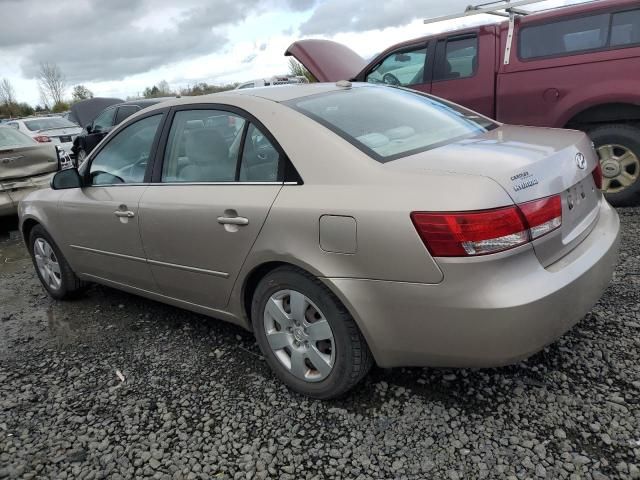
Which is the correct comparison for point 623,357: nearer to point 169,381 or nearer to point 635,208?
point 169,381

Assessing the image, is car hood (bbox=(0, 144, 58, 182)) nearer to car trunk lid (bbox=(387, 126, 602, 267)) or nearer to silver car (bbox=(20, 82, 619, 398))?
silver car (bbox=(20, 82, 619, 398))

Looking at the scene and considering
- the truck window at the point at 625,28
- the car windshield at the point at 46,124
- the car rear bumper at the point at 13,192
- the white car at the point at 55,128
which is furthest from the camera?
the car windshield at the point at 46,124

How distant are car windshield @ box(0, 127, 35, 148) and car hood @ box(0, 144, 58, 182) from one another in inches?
6.5

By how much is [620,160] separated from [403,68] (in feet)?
8.51

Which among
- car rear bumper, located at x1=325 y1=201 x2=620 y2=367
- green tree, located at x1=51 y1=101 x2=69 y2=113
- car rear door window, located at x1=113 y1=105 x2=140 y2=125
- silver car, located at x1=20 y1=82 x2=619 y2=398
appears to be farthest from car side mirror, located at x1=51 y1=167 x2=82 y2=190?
green tree, located at x1=51 y1=101 x2=69 y2=113

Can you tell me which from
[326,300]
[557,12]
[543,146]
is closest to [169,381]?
[326,300]

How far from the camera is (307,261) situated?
2.34 metres

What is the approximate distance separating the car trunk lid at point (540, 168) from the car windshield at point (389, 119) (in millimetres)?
139

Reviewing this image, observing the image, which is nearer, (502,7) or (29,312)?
(29,312)

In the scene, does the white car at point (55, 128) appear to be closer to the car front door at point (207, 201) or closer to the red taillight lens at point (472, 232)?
the car front door at point (207, 201)

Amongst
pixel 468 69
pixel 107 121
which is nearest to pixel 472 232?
pixel 468 69

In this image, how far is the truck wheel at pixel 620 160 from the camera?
16.0 feet

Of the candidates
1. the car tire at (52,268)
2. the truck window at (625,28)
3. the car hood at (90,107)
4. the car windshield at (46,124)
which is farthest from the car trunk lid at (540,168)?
the car hood at (90,107)

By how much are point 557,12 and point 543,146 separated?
3.51 meters
